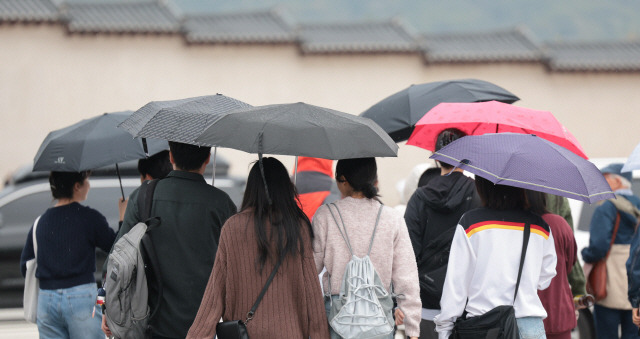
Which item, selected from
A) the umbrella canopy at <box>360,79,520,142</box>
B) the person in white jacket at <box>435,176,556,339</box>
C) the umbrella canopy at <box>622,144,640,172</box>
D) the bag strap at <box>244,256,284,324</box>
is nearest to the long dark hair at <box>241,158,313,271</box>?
the bag strap at <box>244,256,284,324</box>

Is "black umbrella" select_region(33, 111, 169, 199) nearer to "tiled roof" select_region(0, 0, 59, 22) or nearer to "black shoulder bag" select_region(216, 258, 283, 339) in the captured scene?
"black shoulder bag" select_region(216, 258, 283, 339)

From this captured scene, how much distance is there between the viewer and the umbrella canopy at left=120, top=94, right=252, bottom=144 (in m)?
3.26

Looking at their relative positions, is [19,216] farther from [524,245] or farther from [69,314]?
[524,245]

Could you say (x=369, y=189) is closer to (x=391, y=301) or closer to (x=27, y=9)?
(x=391, y=301)

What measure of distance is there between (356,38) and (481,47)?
2.72m

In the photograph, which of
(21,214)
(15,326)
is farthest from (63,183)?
(21,214)

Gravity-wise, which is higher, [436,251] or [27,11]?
[27,11]

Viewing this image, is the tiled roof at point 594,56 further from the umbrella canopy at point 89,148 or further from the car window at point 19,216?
the umbrella canopy at point 89,148

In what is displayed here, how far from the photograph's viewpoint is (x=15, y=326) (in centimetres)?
760

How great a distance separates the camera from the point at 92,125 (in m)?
4.25

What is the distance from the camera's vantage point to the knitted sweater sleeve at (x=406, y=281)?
3.22 metres

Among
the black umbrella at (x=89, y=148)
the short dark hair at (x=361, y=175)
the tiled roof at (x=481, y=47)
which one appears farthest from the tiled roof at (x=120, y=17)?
the short dark hair at (x=361, y=175)

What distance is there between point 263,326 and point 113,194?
6.00 m

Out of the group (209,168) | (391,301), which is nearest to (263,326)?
(391,301)
